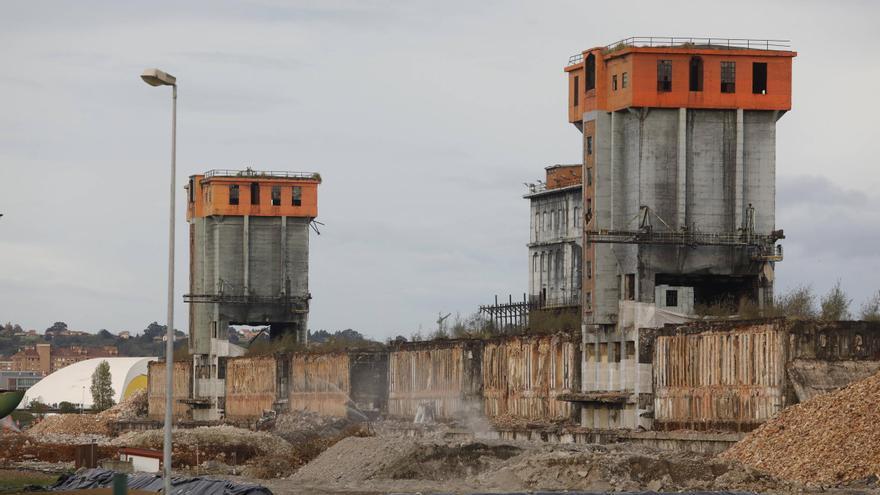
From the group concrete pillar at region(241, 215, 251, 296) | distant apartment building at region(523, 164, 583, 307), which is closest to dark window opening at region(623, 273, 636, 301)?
distant apartment building at region(523, 164, 583, 307)

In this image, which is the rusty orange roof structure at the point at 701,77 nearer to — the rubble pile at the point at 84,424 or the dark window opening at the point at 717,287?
the dark window opening at the point at 717,287

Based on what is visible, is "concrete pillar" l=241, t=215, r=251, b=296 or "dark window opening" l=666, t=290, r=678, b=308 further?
"concrete pillar" l=241, t=215, r=251, b=296

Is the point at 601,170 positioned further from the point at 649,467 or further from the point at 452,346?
the point at 649,467

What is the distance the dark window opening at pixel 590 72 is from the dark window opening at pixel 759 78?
6.35 meters

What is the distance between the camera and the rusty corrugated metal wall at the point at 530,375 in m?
72.1

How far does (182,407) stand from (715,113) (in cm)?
6875

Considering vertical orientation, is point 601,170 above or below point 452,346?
above

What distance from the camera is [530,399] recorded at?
7519 centimetres

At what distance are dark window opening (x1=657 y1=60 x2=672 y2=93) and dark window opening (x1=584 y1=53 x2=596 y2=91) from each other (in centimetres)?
328

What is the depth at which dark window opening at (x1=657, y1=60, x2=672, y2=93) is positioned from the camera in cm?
6725

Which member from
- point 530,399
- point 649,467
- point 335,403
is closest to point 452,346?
point 530,399

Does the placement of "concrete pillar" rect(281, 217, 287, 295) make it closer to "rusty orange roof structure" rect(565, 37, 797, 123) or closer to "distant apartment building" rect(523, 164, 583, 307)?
"distant apartment building" rect(523, 164, 583, 307)

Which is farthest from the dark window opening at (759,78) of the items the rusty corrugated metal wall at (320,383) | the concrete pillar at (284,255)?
the concrete pillar at (284,255)

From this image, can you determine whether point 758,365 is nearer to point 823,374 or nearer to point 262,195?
point 823,374
